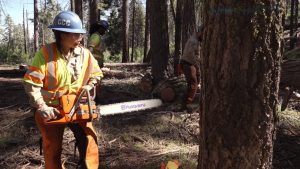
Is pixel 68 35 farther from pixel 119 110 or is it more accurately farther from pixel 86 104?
pixel 119 110

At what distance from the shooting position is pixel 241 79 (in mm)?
2348

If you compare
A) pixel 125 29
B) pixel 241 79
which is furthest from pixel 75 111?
pixel 125 29

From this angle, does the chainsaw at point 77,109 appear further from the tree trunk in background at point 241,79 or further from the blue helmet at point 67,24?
the tree trunk in background at point 241,79

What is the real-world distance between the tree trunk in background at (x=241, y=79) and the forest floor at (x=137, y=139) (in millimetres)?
2652

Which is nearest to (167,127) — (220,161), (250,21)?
(220,161)

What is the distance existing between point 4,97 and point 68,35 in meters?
6.39

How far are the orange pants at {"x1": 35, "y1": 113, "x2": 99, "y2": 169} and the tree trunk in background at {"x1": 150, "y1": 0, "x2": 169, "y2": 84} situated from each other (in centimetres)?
571

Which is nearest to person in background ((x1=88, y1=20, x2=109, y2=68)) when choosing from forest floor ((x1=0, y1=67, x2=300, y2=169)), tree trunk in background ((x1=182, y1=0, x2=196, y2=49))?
forest floor ((x1=0, y1=67, x2=300, y2=169))

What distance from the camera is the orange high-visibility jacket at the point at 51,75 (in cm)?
376

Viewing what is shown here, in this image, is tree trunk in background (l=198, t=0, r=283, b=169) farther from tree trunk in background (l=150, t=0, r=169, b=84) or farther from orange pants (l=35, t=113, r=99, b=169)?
tree trunk in background (l=150, t=0, r=169, b=84)

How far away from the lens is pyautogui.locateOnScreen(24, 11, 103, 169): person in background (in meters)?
3.76

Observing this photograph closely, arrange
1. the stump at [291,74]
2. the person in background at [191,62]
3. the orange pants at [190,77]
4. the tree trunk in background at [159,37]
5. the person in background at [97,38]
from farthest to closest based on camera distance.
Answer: the tree trunk in background at [159,37], the person in background at [97,38], the orange pants at [190,77], the person in background at [191,62], the stump at [291,74]

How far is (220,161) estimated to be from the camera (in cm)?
257

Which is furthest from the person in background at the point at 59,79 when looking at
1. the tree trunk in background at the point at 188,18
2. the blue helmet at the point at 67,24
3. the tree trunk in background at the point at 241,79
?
the tree trunk in background at the point at 188,18
